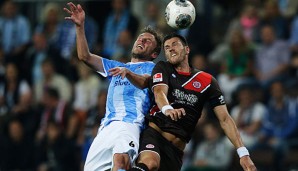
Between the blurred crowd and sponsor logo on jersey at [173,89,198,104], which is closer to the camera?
sponsor logo on jersey at [173,89,198,104]

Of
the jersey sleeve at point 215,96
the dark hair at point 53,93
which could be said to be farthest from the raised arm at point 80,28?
the dark hair at point 53,93

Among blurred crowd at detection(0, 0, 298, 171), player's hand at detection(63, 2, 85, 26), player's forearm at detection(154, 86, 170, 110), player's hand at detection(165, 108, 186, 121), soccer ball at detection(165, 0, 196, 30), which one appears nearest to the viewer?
player's hand at detection(165, 108, 186, 121)

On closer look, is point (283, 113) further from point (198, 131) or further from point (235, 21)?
point (235, 21)

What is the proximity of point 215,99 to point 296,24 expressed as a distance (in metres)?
6.06

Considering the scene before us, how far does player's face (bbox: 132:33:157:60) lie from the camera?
1181 cm

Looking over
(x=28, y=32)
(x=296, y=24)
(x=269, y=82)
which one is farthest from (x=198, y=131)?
(x=28, y=32)

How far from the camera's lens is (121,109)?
456 inches

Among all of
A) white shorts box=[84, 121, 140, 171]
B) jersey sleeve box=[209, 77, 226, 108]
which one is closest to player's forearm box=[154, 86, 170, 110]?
white shorts box=[84, 121, 140, 171]

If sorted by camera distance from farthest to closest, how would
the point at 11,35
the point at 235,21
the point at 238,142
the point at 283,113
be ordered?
1. the point at 11,35
2. the point at 235,21
3. the point at 283,113
4. the point at 238,142

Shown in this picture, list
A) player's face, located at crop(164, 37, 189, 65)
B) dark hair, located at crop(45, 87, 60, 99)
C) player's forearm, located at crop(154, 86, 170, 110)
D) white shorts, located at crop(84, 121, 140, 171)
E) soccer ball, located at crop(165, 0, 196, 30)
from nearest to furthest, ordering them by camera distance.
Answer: player's forearm, located at crop(154, 86, 170, 110) → white shorts, located at crop(84, 121, 140, 171) → player's face, located at crop(164, 37, 189, 65) → soccer ball, located at crop(165, 0, 196, 30) → dark hair, located at crop(45, 87, 60, 99)

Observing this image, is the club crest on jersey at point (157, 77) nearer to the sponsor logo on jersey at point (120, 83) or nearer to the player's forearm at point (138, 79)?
the player's forearm at point (138, 79)

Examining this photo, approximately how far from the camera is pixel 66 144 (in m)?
17.3

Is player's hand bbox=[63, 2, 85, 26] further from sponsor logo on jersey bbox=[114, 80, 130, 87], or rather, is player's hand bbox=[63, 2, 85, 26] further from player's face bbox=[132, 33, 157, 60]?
sponsor logo on jersey bbox=[114, 80, 130, 87]

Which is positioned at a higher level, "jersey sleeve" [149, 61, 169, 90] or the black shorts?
"jersey sleeve" [149, 61, 169, 90]
